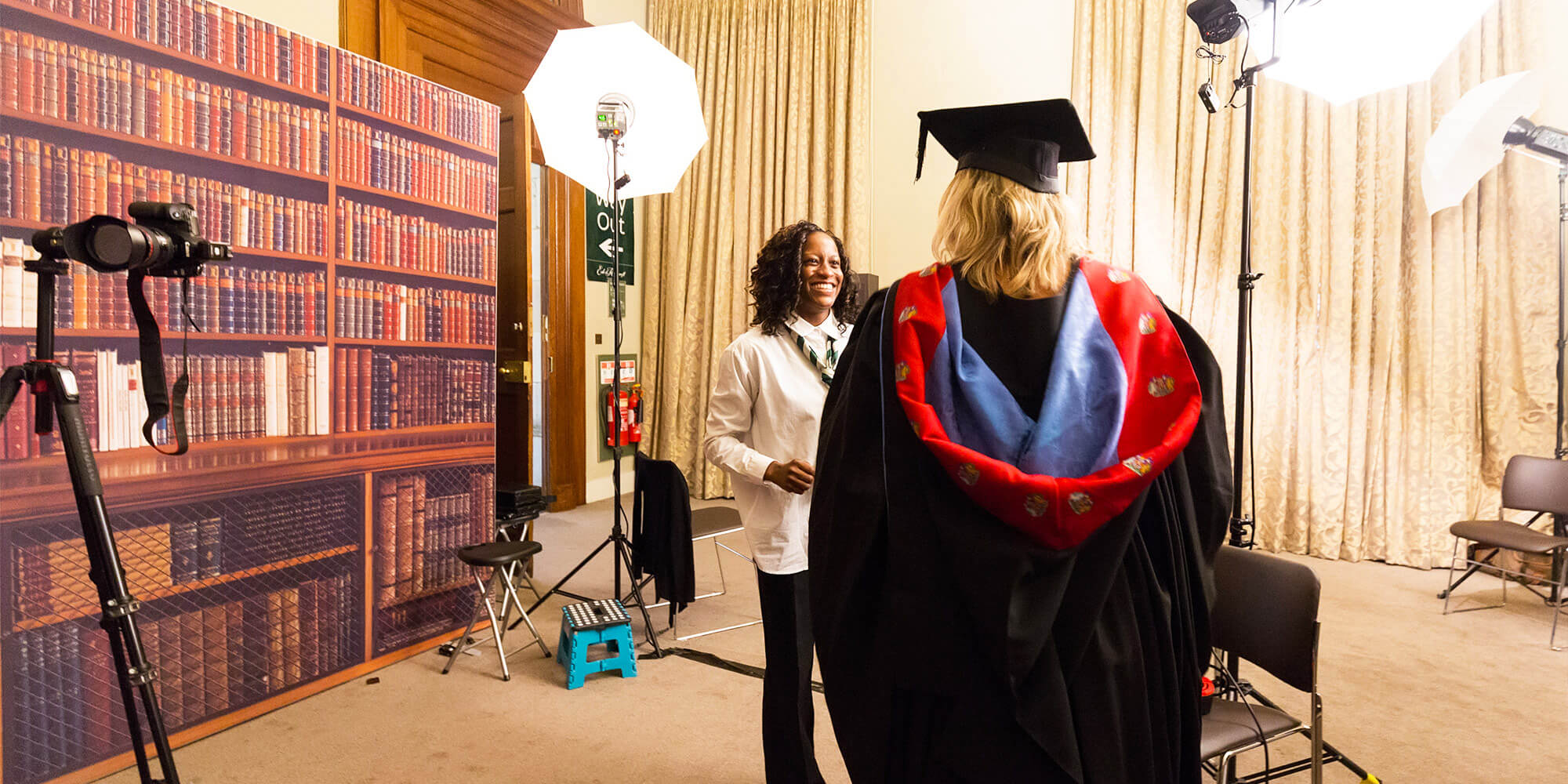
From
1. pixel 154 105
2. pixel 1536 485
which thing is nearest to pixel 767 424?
pixel 154 105

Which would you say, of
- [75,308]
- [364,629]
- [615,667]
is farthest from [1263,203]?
[75,308]

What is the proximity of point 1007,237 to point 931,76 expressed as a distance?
465cm

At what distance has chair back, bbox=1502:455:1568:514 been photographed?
3604 millimetres

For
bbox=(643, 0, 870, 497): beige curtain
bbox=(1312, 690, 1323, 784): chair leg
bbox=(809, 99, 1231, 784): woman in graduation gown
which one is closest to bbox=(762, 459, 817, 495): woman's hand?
bbox=(809, 99, 1231, 784): woman in graduation gown

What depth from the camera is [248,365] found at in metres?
2.49

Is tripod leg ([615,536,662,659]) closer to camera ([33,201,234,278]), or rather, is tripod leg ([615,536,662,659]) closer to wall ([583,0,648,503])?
camera ([33,201,234,278])

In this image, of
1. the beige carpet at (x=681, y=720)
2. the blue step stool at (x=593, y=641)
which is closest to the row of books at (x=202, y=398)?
the beige carpet at (x=681, y=720)

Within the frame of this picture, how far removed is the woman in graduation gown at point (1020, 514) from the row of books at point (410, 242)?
228cm

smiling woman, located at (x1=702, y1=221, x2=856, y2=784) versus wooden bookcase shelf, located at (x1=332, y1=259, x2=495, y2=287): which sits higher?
wooden bookcase shelf, located at (x1=332, y1=259, x2=495, y2=287)

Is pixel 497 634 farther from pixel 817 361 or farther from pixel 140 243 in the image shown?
pixel 140 243

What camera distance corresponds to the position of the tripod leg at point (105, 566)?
1.47 metres

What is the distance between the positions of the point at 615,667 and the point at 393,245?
1.69m

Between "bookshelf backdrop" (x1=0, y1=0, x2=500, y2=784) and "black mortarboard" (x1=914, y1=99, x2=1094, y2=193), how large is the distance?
2.19 m

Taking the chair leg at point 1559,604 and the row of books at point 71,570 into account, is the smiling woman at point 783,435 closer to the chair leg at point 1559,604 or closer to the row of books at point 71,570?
the row of books at point 71,570
